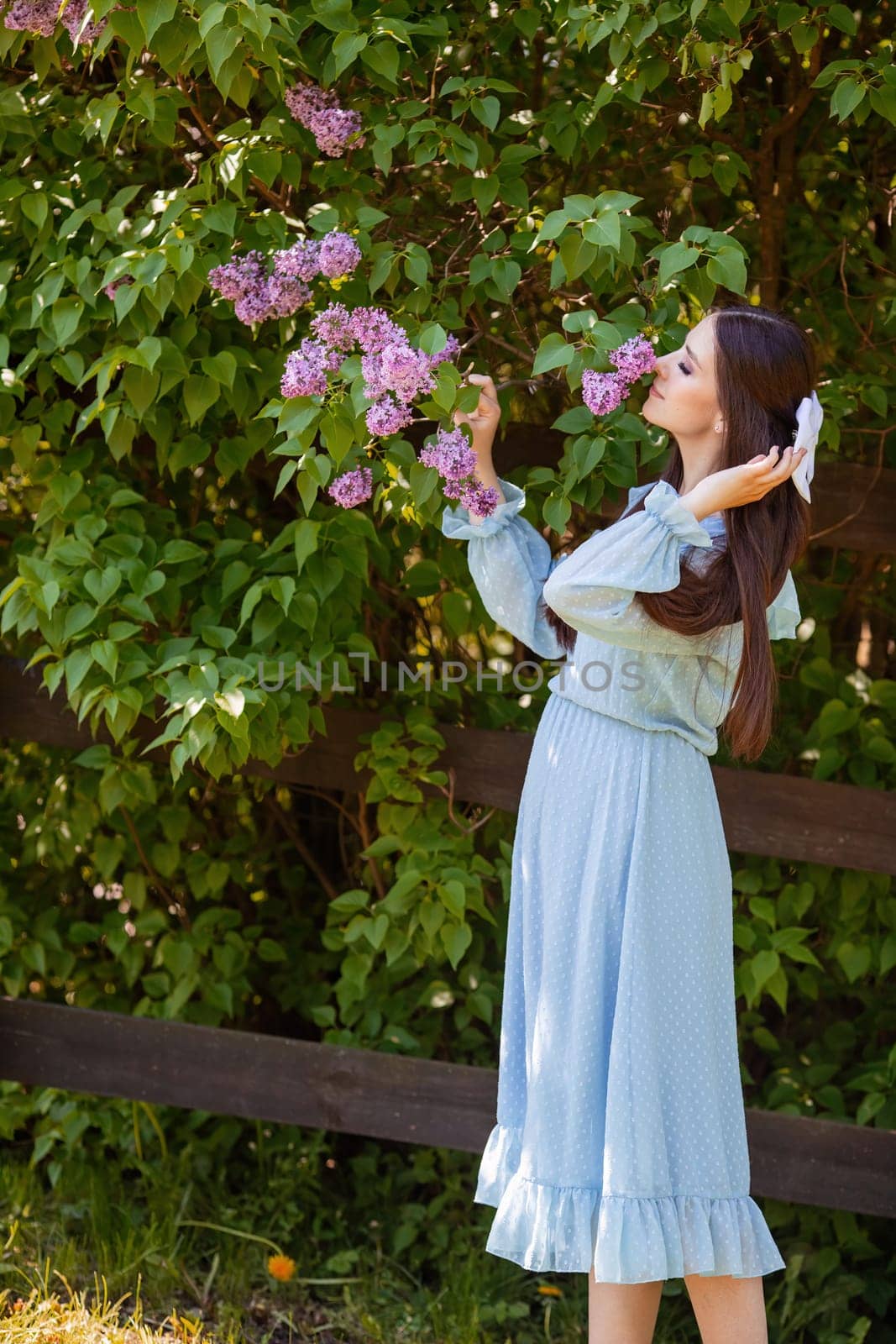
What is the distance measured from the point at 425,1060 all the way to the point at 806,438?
4.19 feet

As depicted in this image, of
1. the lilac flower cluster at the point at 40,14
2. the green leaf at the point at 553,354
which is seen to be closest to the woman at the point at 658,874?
the green leaf at the point at 553,354

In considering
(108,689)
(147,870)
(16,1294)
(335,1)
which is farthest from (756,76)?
(16,1294)

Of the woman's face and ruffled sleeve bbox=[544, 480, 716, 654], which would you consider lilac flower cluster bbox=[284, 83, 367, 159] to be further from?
ruffled sleeve bbox=[544, 480, 716, 654]

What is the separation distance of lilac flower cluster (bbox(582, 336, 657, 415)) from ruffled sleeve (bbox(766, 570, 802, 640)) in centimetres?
34

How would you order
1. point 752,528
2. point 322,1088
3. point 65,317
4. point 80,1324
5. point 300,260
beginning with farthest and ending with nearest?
point 322,1088 → point 80,1324 → point 65,317 → point 300,260 → point 752,528

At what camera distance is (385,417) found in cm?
166

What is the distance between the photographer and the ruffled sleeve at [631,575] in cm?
162

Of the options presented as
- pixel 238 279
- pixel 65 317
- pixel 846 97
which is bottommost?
pixel 65 317

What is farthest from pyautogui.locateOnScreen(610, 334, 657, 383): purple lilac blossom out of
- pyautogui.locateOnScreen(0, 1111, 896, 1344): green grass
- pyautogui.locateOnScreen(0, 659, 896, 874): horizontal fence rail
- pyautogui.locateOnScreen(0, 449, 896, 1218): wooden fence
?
pyautogui.locateOnScreen(0, 1111, 896, 1344): green grass

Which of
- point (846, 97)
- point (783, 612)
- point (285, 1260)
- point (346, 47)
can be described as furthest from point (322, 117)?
point (285, 1260)

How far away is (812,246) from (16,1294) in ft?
7.39

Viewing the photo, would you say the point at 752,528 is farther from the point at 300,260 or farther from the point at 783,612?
the point at 300,260

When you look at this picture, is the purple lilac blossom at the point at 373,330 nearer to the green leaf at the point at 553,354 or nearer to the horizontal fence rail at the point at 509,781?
the green leaf at the point at 553,354

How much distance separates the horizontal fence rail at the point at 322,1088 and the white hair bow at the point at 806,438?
1.11m
